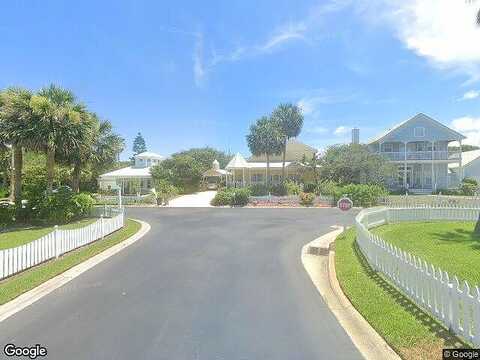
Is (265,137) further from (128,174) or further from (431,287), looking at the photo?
(431,287)

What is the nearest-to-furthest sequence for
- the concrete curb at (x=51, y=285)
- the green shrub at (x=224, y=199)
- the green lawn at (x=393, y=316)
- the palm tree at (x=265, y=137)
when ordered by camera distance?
the green lawn at (x=393, y=316) → the concrete curb at (x=51, y=285) → the green shrub at (x=224, y=199) → the palm tree at (x=265, y=137)

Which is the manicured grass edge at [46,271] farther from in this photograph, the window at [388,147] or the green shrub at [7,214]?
the window at [388,147]

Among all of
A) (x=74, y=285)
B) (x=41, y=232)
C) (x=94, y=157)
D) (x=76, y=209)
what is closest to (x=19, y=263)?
(x=74, y=285)

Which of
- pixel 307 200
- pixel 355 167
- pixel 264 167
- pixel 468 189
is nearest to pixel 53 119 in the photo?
pixel 307 200

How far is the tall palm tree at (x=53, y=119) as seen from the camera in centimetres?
2067

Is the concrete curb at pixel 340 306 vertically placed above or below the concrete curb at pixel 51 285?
below

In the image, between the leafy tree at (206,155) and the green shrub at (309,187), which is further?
the leafy tree at (206,155)

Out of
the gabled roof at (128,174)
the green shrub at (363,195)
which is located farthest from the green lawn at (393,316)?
the gabled roof at (128,174)

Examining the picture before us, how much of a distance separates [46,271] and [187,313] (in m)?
5.33

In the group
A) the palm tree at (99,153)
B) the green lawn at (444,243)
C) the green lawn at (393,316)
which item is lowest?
the green lawn at (393,316)

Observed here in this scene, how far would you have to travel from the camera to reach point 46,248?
39.1 feet

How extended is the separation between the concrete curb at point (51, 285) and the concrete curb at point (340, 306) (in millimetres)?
6331

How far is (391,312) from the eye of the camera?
7004 millimetres

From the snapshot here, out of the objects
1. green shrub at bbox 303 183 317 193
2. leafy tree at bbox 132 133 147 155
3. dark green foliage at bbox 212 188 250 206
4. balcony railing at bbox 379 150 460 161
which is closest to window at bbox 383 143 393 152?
balcony railing at bbox 379 150 460 161
